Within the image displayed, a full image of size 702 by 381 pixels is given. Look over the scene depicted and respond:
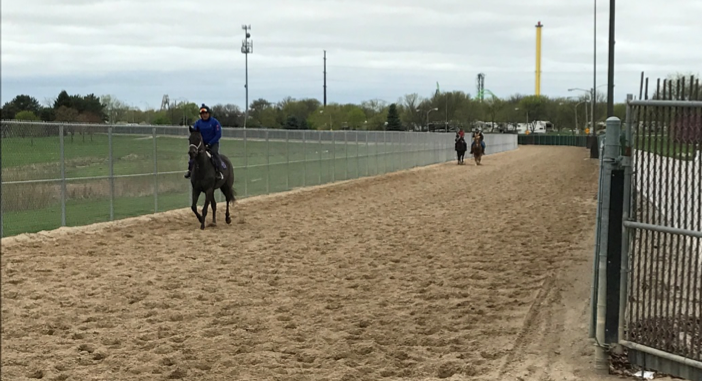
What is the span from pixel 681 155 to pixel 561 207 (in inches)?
537

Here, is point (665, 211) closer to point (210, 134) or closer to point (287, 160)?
point (210, 134)

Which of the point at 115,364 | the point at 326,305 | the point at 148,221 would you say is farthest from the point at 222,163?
the point at 115,364

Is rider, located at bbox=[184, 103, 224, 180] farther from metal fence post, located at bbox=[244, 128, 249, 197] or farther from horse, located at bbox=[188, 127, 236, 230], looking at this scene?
metal fence post, located at bbox=[244, 128, 249, 197]

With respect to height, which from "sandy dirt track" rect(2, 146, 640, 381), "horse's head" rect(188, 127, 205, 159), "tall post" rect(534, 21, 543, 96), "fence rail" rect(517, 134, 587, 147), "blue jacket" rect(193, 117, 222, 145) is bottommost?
"sandy dirt track" rect(2, 146, 640, 381)

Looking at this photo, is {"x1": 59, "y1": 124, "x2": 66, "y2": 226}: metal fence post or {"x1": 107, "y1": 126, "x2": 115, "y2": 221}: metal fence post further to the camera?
{"x1": 107, "y1": 126, "x2": 115, "y2": 221}: metal fence post

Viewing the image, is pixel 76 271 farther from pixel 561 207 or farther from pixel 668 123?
pixel 561 207

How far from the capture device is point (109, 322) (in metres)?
7.70

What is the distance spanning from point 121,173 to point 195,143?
405 cm

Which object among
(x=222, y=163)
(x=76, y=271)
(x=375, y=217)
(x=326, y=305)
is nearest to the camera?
(x=326, y=305)

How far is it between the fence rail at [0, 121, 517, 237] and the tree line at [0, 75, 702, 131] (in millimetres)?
35485

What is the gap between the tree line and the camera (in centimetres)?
7492

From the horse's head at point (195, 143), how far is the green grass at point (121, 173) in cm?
280

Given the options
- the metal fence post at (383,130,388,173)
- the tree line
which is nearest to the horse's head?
the metal fence post at (383,130,388,173)

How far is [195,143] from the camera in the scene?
14.5 m
